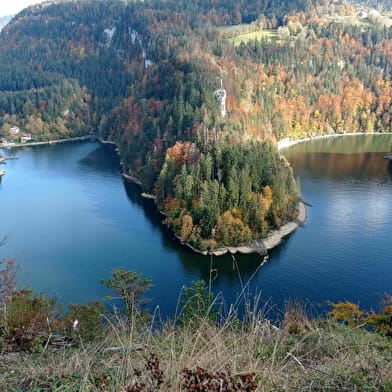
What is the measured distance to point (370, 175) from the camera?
2819cm

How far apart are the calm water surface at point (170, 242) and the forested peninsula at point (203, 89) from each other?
5.63ft

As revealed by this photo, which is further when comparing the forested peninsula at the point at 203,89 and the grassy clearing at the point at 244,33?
the grassy clearing at the point at 244,33

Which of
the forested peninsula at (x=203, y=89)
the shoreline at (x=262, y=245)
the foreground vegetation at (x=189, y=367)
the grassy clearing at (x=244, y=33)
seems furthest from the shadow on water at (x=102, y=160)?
the foreground vegetation at (x=189, y=367)

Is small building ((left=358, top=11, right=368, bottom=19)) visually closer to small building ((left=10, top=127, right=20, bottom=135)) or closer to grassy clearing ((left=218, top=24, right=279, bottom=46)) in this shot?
grassy clearing ((left=218, top=24, right=279, bottom=46))

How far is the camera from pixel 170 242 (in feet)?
61.9

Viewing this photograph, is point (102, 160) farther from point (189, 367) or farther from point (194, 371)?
point (194, 371)

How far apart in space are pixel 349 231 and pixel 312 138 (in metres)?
27.1

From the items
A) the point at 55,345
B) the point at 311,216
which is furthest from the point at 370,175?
the point at 55,345

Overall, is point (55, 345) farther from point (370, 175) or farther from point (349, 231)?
point (370, 175)

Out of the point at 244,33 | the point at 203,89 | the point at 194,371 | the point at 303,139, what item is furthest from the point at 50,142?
the point at 194,371

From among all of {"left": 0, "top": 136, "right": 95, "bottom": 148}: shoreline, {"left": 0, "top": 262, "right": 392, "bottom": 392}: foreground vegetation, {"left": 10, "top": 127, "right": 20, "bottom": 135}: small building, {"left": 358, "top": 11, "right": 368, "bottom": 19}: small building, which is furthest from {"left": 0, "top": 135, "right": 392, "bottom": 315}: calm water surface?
{"left": 358, "top": 11, "right": 368, "bottom": 19}: small building

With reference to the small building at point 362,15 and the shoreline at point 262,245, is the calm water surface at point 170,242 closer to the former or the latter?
the shoreline at point 262,245

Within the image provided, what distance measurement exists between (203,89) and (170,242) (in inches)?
619

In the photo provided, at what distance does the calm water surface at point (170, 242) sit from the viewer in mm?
14664
